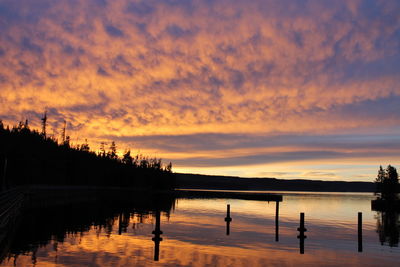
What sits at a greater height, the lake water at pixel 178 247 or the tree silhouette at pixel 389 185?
the tree silhouette at pixel 389 185

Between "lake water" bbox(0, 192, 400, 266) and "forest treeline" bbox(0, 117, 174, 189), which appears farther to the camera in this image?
"forest treeline" bbox(0, 117, 174, 189)

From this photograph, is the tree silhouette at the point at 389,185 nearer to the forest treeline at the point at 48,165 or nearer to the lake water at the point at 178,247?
the lake water at the point at 178,247

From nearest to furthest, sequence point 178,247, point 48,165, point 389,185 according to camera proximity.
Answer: point 178,247, point 389,185, point 48,165

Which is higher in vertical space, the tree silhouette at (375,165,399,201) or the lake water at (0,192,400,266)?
the tree silhouette at (375,165,399,201)

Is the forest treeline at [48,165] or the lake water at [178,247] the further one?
the forest treeline at [48,165]

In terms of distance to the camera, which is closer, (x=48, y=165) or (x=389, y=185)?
(x=389, y=185)

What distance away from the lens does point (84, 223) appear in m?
47.6

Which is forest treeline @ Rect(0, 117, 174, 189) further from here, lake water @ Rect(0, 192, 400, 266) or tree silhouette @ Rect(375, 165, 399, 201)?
tree silhouette @ Rect(375, 165, 399, 201)

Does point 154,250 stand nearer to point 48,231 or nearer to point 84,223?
point 48,231

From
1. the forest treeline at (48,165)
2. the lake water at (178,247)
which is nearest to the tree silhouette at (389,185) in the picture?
the lake water at (178,247)

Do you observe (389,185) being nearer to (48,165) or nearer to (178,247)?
(178,247)

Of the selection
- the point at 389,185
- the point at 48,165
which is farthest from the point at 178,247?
the point at 48,165

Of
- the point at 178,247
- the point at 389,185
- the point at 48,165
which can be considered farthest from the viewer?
the point at 48,165

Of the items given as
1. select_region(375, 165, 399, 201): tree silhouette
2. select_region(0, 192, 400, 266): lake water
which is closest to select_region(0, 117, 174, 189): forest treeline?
select_region(0, 192, 400, 266): lake water
